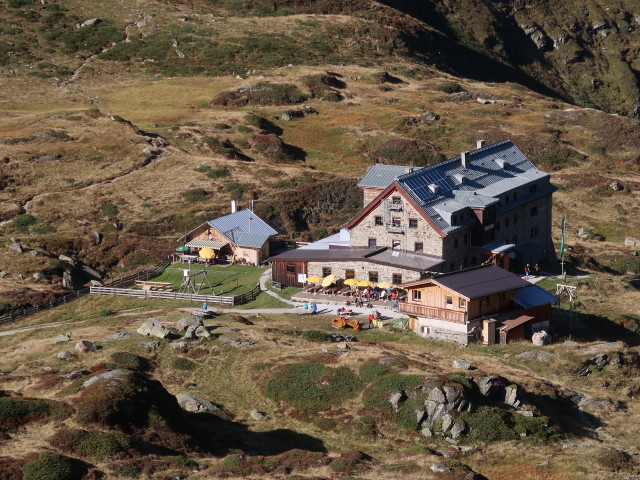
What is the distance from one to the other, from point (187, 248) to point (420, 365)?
135 feet

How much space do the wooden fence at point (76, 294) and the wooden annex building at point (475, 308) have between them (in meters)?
29.1

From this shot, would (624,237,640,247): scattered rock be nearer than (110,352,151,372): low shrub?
No

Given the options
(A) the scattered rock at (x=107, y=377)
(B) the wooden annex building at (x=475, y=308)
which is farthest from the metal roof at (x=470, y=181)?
(A) the scattered rock at (x=107, y=377)

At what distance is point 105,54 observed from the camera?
6895 inches

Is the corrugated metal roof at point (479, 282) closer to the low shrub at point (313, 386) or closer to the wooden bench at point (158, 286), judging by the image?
the low shrub at point (313, 386)

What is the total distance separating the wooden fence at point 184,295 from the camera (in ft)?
277

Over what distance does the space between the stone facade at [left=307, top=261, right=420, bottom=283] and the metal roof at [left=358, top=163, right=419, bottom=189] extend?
875 cm

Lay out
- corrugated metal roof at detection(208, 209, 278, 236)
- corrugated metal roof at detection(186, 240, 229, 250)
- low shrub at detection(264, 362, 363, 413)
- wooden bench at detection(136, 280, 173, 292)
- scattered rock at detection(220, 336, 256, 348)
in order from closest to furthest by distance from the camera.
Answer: low shrub at detection(264, 362, 363, 413)
scattered rock at detection(220, 336, 256, 348)
wooden bench at detection(136, 280, 173, 292)
corrugated metal roof at detection(186, 240, 229, 250)
corrugated metal roof at detection(208, 209, 278, 236)

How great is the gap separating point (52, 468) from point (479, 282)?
131 ft

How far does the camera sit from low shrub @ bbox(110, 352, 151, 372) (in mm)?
63375

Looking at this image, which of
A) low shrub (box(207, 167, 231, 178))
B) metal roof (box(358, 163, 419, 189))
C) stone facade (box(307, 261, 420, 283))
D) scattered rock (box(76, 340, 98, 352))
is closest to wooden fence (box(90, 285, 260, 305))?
stone facade (box(307, 261, 420, 283))

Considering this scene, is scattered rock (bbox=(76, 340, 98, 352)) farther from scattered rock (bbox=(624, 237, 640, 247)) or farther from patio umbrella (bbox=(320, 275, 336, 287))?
scattered rock (bbox=(624, 237, 640, 247))

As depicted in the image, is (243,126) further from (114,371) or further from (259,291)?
(114,371)

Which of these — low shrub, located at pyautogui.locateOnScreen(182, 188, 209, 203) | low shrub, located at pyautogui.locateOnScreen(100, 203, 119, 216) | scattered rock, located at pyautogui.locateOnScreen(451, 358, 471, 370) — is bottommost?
scattered rock, located at pyautogui.locateOnScreen(451, 358, 471, 370)
